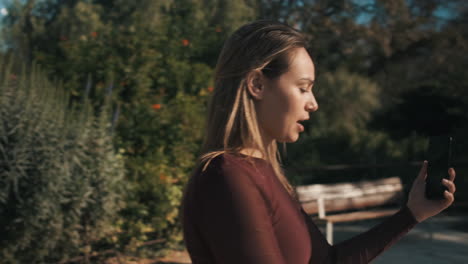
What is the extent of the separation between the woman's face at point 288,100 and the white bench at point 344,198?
438 centimetres

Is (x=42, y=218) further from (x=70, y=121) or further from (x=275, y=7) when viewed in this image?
(x=275, y=7)

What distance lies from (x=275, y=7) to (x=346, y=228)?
8425 mm

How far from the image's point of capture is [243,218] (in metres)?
0.95

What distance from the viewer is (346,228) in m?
7.95

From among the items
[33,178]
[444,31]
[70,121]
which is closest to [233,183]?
[33,178]

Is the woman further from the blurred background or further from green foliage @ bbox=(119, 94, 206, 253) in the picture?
green foliage @ bbox=(119, 94, 206, 253)

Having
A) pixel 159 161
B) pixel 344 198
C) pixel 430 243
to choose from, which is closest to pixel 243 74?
pixel 159 161

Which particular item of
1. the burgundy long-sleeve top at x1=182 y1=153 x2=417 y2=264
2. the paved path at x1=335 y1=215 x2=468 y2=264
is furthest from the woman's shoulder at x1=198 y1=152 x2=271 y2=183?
the paved path at x1=335 y1=215 x2=468 y2=264

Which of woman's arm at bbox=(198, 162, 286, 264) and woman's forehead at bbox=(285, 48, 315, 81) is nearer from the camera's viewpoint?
woman's arm at bbox=(198, 162, 286, 264)

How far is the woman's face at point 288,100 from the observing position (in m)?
1.15

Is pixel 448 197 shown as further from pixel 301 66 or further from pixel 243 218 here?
pixel 243 218

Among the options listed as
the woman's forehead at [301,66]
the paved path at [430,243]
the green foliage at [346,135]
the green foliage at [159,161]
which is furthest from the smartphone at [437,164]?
the green foliage at [346,135]

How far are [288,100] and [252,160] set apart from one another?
161 mm

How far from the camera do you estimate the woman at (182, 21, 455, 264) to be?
3.16ft
